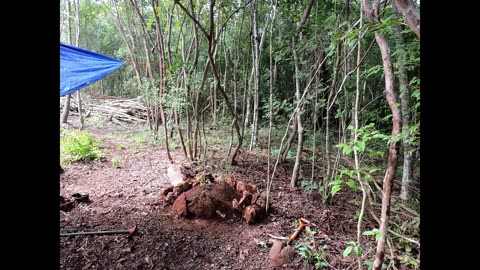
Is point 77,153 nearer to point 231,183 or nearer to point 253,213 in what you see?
point 231,183

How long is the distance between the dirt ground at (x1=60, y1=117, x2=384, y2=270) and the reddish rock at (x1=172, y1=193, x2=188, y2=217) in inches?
2.3

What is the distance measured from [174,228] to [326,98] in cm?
390

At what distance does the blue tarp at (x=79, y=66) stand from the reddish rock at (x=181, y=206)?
9.27ft

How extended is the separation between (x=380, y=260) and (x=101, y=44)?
1543 cm

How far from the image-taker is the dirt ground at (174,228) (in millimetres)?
2037

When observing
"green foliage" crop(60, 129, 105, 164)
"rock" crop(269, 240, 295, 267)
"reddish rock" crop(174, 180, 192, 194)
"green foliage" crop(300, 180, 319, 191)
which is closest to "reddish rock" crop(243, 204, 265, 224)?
"rock" crop(269, 240, 295, 267)

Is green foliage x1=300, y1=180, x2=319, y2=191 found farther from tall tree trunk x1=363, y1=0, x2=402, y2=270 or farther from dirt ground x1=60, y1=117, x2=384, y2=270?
tall tree trunk x1=363, y1=0, x2=402, y2=270

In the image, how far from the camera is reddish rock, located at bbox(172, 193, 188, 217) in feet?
8.64

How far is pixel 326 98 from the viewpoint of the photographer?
515cm

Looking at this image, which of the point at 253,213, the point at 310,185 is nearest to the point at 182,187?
the point at 253,213

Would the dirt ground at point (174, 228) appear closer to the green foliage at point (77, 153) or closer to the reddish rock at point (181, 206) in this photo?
the reddish rock at point (181, 206)
